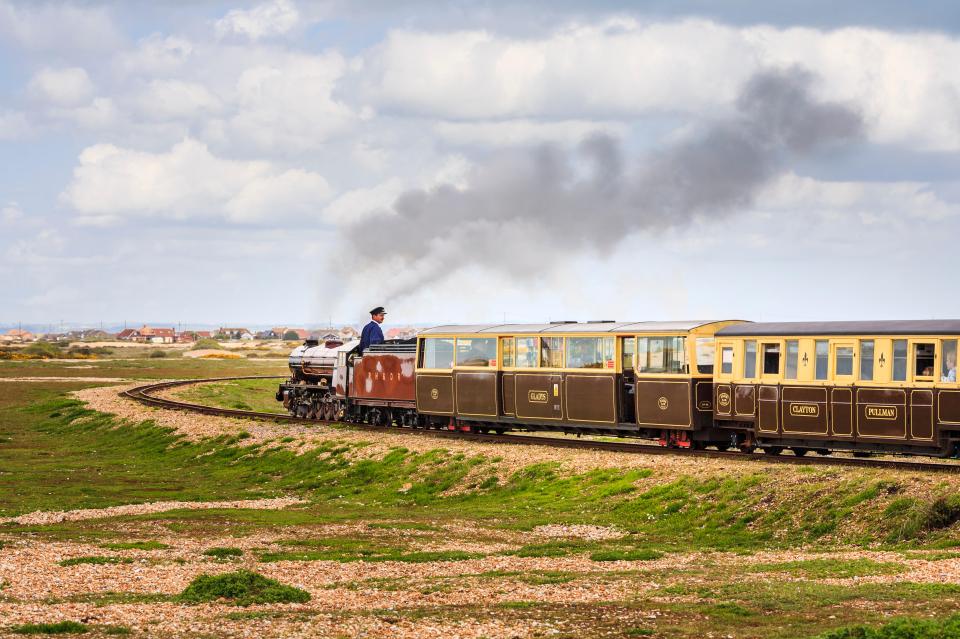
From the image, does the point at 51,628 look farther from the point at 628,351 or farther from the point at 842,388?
the point at 628,351

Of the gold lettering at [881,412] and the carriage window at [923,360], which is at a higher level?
the carriage window at [923,360]

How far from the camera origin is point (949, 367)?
83.1 feet

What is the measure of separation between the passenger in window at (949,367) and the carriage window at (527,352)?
1312 centimetres

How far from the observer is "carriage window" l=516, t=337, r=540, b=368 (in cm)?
3547

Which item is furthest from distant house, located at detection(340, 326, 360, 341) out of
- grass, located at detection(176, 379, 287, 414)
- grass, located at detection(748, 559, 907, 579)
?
grass, located at detection(748, 559, 907, 579)

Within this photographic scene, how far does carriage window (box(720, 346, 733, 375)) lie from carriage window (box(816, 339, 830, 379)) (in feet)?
9.03

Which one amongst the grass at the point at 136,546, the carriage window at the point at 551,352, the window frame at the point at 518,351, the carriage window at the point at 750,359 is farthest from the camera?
the window frame at the point at 518,351

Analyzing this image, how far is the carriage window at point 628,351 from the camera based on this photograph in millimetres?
32500

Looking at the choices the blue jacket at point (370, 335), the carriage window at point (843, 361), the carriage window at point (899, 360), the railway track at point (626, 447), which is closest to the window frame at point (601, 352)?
the railway track at point (626, 447)

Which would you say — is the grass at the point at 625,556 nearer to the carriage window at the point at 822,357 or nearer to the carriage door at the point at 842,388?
the carriage door at the point at 842,388

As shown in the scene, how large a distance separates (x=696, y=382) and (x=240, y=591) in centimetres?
1710

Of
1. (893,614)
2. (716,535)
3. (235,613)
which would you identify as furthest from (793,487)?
(235,613)

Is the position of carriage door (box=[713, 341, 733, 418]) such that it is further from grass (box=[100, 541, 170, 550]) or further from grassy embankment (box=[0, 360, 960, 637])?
grass (box=[100, 541, 170, 550])

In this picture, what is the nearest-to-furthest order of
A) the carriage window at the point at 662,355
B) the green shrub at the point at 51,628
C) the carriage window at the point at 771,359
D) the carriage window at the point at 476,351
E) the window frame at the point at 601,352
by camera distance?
the green shrub at the point at 51,628, the carriage window at the point at 771,359, the carriage window at the point at 662,355, the window frame at the point at 601,352, the carriage window at the point at 476,351
